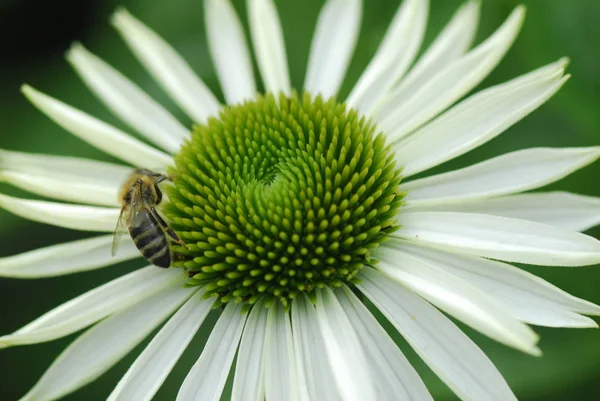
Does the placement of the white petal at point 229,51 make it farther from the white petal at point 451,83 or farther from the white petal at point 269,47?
the white petal at point 451,83

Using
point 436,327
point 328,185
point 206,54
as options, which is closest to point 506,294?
point 436,327

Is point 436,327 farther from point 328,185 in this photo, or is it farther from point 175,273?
point 175,273

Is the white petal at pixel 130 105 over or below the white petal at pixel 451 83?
over

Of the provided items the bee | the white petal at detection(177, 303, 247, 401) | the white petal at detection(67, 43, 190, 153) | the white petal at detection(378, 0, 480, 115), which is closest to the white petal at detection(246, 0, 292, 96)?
the white petal at detection(67, 43, 190, 153)

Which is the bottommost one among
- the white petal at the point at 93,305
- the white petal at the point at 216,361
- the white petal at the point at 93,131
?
the white petal at the point at 216,361

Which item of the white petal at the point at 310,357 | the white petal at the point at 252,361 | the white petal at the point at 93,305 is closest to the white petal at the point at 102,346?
the white petal at the point at 93,305

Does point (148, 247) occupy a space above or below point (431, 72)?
below
